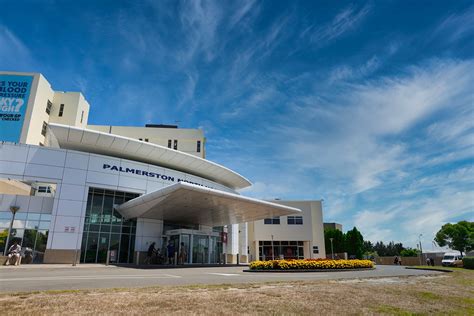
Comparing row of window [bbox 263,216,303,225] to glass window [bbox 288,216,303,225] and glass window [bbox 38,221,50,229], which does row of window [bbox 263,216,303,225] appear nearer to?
glass window [bbox 288,216,303,225]

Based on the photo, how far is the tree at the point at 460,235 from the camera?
7312 centimetres

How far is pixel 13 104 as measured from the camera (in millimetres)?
43156

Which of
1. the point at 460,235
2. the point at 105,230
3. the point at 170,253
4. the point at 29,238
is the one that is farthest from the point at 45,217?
the point at 460,235

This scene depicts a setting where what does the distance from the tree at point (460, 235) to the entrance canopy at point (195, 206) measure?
64.6m

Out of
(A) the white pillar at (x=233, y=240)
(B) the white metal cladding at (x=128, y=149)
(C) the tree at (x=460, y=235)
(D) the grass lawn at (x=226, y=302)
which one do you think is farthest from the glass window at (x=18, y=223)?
(C) the tree at (x=460, y=235)

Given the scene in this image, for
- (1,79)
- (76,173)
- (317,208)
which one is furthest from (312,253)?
→ (1,79)

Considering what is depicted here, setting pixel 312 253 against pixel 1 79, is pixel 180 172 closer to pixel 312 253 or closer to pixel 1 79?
pixel 312 253

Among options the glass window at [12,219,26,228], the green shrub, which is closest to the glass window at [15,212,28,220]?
the glass window at [12,219,26,228]

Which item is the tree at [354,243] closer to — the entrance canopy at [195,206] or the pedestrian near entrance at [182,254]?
the entrance canopy at [195,206]

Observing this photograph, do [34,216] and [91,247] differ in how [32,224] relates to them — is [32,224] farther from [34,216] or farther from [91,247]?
[91,247]

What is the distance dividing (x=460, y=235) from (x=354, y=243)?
34.4 meters

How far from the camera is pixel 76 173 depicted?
25.0 m

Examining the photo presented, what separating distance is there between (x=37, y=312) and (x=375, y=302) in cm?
629

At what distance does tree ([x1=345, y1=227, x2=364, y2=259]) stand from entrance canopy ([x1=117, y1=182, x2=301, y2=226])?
32.9 meters
